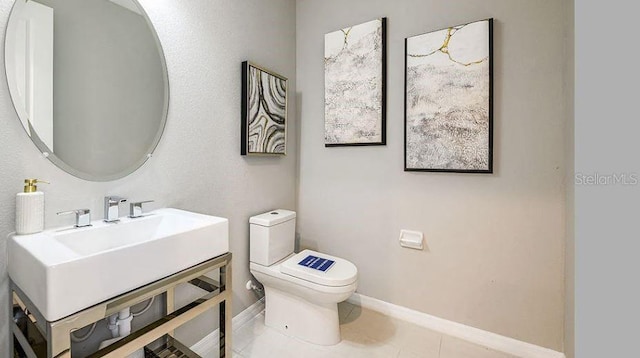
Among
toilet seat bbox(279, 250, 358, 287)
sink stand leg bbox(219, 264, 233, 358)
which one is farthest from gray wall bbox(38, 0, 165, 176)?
toilet seat bbox(279, 250, 358, 287)

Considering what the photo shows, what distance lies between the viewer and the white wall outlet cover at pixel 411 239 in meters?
1.79

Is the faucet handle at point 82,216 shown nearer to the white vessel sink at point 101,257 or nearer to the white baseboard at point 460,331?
the white vessel sink at point 101,257

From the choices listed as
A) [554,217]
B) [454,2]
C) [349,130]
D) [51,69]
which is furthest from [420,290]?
[51,69]

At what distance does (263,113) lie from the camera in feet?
5.99

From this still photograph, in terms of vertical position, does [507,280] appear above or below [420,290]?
above

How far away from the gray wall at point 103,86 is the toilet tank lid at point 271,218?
766 mm

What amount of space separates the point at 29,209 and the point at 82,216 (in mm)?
143

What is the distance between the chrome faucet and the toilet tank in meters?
0.79

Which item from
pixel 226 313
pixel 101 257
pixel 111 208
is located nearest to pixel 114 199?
pixel 111 208

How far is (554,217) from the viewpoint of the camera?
144 cm

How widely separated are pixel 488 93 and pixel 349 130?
35.5 inches

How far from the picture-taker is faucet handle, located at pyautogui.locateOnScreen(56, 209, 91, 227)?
3.24 ft

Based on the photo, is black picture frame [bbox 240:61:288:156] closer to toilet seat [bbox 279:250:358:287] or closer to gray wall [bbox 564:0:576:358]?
toilet seat [bbox 279:250:358:287]

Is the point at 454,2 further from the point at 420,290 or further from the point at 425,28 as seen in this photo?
the point at 420,290
